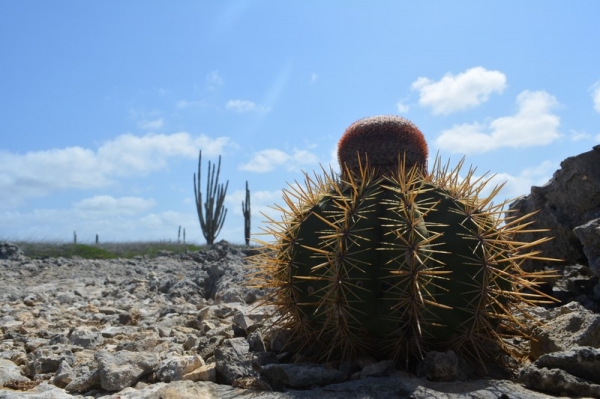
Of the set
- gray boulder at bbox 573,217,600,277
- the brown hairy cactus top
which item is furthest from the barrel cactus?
gray boulder at bbox 573,217,600,277

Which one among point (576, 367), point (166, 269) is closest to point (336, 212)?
point (576, 367)

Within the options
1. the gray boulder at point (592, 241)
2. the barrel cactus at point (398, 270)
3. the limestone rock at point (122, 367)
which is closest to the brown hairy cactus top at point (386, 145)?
the barrel cactus at point (398, 270)

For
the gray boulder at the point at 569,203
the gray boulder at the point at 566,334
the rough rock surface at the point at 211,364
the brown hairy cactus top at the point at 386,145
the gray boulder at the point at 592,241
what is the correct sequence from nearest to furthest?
the rough rock surface at the point at 211,364 < the gray boulder at the point at 566,334 < the brown hairy cactus top at the point at 386,145 < the gray boulder at the point at 592,241 < the gray boulder at the point at 569,203

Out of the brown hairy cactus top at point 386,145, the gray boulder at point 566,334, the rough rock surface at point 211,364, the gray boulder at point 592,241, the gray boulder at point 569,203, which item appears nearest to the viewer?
the rough rock surface at point 211,364

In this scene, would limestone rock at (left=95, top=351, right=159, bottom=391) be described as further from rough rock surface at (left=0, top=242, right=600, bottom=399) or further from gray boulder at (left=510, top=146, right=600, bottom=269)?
gray boulder at (left=510, top=146, right=600, bottom=269)

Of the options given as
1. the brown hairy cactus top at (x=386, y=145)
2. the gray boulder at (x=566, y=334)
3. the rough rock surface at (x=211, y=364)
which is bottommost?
the rough rock surface at (x=211, y=364)

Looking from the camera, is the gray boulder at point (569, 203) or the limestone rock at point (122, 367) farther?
the gray boulder at point (569, 203)

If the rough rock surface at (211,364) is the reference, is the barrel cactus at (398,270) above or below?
above

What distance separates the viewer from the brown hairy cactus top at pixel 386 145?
3.34 metres

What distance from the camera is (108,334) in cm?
452

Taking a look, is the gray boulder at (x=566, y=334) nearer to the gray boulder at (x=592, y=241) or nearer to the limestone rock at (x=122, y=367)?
the gray boulder at (x=592, y=241)

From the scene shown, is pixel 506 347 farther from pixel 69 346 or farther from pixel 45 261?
pixel 45 261

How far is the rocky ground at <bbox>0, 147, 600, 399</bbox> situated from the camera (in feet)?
8.82

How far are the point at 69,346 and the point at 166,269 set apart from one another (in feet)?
21.1
